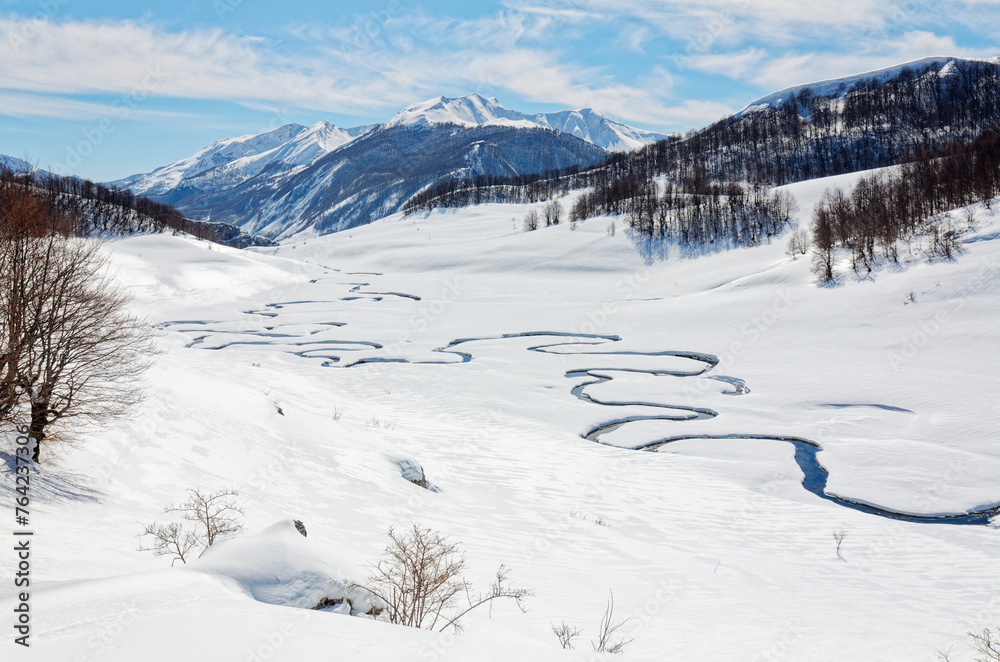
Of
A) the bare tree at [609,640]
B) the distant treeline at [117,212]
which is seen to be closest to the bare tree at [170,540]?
the bare tree at [609,640]

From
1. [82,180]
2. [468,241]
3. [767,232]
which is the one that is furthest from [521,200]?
[82,180]

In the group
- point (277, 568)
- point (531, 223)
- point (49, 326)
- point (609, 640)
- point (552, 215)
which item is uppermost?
point (552, 215)

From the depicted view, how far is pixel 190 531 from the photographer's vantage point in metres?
7.19

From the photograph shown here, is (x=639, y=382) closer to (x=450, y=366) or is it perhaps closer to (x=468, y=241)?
(x=450, y=366)

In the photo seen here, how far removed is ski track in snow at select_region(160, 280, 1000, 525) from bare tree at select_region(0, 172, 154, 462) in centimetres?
1250

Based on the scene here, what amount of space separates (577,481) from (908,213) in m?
42.1

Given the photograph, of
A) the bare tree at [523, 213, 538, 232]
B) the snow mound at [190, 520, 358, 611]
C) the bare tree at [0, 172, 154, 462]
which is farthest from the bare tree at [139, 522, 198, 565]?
the bare tree at [523, 213, 538, 232]

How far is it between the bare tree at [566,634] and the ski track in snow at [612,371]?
29.1 ft

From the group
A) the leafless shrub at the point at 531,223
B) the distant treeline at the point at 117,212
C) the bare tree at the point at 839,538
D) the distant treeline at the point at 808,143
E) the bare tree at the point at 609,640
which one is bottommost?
the bare tree at the point at 839,538

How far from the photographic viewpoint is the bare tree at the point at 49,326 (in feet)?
25.0

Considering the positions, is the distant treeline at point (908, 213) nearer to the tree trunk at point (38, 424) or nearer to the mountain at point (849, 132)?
the tree trunk at point (38, 424)

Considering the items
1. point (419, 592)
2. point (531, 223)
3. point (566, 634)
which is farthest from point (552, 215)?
point (419, 592)

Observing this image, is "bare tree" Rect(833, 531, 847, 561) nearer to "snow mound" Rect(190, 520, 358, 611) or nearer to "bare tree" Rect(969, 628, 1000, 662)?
"bare tree" Rect(969, 628, 1000, 662)

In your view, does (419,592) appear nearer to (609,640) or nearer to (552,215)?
(609,640)
